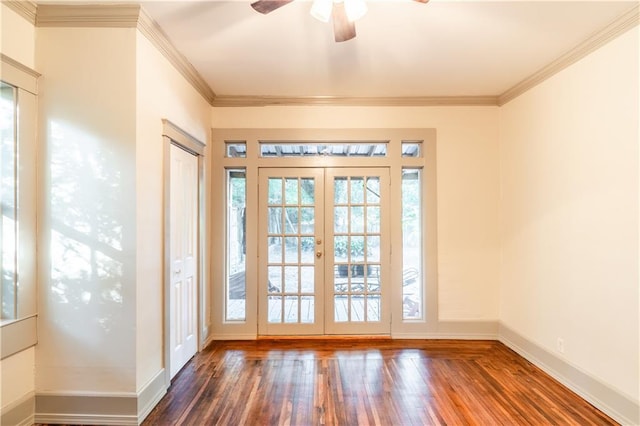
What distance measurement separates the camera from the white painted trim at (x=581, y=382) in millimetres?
2047

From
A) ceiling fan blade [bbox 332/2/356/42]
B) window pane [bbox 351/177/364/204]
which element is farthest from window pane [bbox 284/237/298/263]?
ceiling fan blade [bbox 332/2/356/42]

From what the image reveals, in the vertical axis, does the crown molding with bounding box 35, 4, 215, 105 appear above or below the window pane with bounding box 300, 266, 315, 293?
above

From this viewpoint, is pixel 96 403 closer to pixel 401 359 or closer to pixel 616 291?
pixel 401 359

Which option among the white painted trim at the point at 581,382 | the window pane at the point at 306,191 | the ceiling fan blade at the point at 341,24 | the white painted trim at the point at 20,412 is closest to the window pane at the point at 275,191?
the window pane at the point at 306,191

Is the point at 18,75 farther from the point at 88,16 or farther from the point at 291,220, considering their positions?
the point at 291,220

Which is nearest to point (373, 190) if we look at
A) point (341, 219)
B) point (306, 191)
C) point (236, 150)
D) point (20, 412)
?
point (341, 219)

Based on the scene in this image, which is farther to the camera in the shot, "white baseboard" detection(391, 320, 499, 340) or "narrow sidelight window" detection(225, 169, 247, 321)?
"narrow sidelight window" detection(225, 169, 247, 321)

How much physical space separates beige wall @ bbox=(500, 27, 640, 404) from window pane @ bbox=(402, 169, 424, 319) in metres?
0.95

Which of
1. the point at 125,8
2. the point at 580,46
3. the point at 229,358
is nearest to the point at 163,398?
the point at 229,358

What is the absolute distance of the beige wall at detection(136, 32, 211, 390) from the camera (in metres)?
2.10

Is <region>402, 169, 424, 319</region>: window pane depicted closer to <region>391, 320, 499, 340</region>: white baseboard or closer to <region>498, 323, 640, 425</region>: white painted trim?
<region>391, 320, 499, 340</region>: white baseboard

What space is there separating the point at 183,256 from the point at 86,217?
926mm

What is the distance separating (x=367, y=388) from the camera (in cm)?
246

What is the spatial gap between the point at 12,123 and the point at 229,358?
8.16ft
